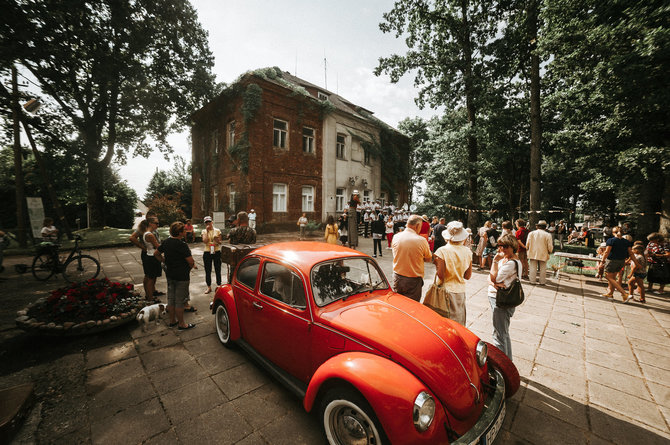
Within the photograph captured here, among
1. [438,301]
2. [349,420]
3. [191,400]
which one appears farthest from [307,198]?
[349,420]

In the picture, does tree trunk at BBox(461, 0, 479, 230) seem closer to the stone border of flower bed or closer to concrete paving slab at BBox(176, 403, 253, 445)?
concrete paving slab at BBox(176, 403, 253, 445)

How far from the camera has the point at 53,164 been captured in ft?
44.0

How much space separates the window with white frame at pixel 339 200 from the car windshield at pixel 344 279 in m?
16.5

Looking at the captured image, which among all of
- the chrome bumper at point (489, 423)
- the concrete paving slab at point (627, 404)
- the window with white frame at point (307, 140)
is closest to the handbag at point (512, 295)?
the chrome bumper at point (489, 423)

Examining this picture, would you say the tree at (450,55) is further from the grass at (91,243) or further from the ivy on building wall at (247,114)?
the grass at (91,243)

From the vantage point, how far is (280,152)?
53.4ft

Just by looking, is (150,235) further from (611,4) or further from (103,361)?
(611,4)

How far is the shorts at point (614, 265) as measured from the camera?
20.3ft

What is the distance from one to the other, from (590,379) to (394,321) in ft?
10.2

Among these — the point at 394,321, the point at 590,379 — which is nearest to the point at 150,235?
the point at 394,321

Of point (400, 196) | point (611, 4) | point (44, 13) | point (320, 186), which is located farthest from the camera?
point (400, 196)

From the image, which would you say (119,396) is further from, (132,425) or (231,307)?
(231,307)

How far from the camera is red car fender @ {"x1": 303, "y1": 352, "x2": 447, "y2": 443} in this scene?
1719mm

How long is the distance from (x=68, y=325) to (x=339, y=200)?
56.4ft
